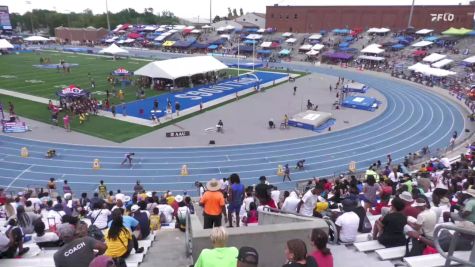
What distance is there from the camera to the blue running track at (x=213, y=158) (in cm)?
2042

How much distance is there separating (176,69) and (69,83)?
514 inches

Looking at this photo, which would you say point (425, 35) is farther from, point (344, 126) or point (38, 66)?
point (38, 66)

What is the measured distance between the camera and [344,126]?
98.5 ft

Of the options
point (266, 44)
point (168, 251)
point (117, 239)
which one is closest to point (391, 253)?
point (168, 251)

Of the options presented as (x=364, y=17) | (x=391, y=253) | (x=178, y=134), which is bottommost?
(x=178, y=134)

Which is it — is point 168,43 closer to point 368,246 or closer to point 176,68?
point 176,68

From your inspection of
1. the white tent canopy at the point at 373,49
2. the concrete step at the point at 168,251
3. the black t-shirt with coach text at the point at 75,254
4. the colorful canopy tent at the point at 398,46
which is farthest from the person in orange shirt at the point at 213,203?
the colorful canopy tent at the point at 398,46

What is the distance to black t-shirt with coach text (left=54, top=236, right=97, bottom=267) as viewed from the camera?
16.7ft

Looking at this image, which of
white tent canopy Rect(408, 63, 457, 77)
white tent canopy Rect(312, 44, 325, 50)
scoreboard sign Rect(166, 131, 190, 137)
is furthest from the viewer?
white tent canopy Rect(312, 44, 325, 50)

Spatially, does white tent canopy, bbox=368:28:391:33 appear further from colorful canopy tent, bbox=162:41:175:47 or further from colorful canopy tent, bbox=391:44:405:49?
colorful canopy tent, bbox=162:41:175:47

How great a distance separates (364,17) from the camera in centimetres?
7881

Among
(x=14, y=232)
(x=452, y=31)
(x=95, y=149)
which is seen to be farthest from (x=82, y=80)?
(x=452, y=31)

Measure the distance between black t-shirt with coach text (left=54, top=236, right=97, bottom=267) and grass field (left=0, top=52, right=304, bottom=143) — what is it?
68.9 feet

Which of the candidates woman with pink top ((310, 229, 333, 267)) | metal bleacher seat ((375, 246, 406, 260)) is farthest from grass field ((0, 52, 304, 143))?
woman with pink top ((310, 229, 333, 267))
